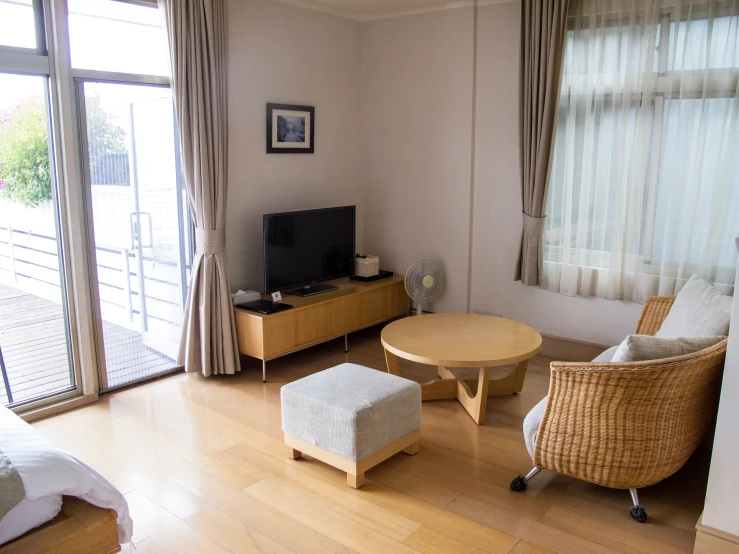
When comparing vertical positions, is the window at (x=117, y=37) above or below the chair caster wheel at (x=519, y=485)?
above

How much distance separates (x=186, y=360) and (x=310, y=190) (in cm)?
173

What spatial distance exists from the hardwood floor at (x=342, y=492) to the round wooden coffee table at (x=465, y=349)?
12cm

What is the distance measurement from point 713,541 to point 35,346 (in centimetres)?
364

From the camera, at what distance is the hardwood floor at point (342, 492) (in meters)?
2.59

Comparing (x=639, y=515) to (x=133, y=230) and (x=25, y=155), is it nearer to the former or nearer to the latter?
(x=133, y=230)

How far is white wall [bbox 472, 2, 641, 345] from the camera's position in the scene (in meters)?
4.57

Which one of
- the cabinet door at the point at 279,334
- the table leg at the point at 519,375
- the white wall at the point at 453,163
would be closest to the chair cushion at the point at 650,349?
the table leg at the point at 519,375

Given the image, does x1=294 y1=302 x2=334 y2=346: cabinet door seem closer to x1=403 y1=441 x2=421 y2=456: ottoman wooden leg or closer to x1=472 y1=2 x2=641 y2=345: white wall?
x1=472 y1=2 x2=641 y2=345: white wall

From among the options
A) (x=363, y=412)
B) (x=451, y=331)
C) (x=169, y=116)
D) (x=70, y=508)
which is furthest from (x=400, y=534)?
(x=169, y=116)

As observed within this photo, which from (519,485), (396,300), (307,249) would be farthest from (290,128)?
(519,485)

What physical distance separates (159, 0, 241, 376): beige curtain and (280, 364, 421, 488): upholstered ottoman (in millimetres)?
1250

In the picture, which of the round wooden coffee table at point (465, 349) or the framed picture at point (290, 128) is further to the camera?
the framed picture at point (290, 128)

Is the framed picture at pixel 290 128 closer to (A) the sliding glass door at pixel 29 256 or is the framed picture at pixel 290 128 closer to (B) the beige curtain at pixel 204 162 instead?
(B) the beige curtain at pixel 204 162

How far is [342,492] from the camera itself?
2.96 metres
